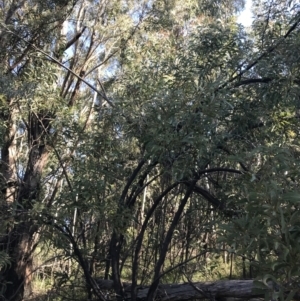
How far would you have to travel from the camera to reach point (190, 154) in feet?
10.8

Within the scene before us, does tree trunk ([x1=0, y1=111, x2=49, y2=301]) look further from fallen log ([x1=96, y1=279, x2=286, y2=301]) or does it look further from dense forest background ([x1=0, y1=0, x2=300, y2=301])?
fallen log ([x1=96, y1=279, x2=286, y2=301])

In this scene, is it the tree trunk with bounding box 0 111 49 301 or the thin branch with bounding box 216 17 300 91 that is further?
the tree trunk with bounding box 0 111 49 301

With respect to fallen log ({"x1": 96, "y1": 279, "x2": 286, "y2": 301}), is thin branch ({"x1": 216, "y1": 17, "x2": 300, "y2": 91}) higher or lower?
higher

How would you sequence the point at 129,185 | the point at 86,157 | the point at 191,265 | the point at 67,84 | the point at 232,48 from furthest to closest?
the point at 67,84
the point at 191,265
the point at 86,157
the point at 129,185
the point at 232,48

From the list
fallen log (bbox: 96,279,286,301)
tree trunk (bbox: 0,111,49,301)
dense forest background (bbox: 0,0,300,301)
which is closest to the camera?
dense forest background (bbox: 0,0,300,301)

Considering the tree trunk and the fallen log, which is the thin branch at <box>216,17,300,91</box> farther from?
the tree trunk

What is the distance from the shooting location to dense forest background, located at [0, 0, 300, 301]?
2.31 metres

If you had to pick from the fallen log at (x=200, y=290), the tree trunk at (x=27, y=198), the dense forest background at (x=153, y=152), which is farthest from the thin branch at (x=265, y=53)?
the tree trunk at (x=27, y=198)

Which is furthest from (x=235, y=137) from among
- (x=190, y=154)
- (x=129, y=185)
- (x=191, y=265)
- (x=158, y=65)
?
(x=191, y=265)

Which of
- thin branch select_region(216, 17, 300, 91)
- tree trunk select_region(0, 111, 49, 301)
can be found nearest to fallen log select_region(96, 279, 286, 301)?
tree trunk select_region(0, 111, 49, 301)

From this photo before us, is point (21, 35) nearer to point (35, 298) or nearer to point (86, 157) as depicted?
point (86, 157)

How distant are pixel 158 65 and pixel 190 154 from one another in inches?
77.5

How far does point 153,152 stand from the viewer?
3275mm

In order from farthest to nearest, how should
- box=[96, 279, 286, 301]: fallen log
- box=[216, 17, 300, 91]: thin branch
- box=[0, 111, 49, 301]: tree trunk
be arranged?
box=[0, 111, 49, 301]: tree trunk
box=[96, 279, 286, 301]: fallen log
box=[216, 17, 300, 91]: thin branch
